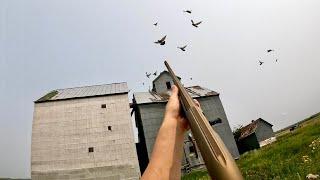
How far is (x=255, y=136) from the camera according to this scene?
4959 cm

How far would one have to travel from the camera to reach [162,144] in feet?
9.00

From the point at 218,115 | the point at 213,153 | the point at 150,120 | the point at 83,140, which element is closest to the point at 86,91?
the point at 83,140

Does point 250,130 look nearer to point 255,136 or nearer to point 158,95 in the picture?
point 255,136

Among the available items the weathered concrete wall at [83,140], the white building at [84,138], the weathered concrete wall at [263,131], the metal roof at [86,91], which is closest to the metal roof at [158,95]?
the metal roof at [86,91]

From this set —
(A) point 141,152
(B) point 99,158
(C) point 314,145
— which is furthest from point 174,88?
(A) point 141,152

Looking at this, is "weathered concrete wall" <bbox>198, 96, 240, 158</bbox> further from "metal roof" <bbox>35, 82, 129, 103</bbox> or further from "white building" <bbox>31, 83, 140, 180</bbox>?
"white building" <bbox>31, 83, 140, 180</bbox>

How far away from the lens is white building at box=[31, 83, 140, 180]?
33750mm

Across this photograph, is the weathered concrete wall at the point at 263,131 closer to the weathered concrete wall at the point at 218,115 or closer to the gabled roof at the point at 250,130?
the gabled roof at the point at 250,130

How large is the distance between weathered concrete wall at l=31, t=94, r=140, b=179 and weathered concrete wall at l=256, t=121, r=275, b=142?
876 inches

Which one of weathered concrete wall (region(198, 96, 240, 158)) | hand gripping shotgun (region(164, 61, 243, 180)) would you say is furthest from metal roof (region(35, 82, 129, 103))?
hand gripping shotgun (region(164, 61, 243, 180))

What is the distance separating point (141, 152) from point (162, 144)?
41.3 m

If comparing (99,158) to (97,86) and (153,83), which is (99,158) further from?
(153,83)

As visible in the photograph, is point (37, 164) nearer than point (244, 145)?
Yes

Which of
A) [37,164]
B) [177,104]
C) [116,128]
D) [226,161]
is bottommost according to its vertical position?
[226,161]
